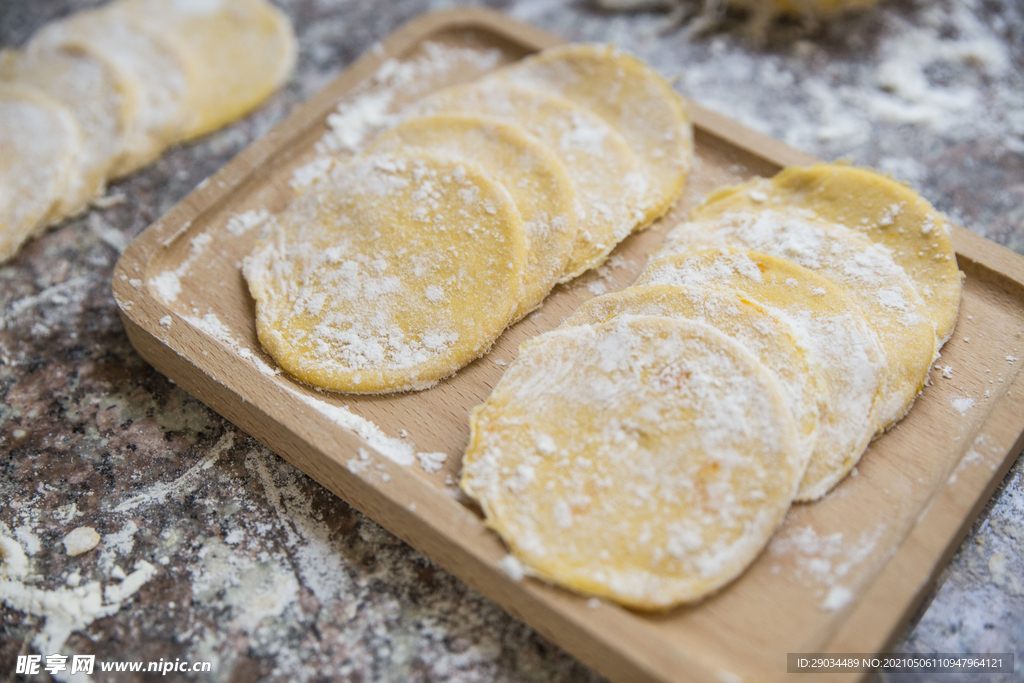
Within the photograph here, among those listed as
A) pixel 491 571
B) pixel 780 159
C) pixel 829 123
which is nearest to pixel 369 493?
pixel 491 571

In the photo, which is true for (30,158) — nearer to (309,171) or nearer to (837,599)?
(309,171)

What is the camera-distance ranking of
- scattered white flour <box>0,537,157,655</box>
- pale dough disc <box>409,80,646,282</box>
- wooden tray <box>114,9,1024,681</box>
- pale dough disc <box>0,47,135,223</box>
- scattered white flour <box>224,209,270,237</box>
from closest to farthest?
wooden tray <box>114,9,1024,681</box> < scattered white flour <box>0,537,157,655</box> < pale dough disc <box>409,80,646,282</box> < scattered white flour <box>224,209,270,237</box> < pale dough disc <box>0,47,135,223</box>

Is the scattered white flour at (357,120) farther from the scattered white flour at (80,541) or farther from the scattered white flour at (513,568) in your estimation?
the scattered white flour at (513,568)

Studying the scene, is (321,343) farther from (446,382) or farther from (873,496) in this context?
(873,496)

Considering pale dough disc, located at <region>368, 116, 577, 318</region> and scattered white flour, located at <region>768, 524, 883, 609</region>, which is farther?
pale dough disc, located at <region>368, 116, 577, 318</region>

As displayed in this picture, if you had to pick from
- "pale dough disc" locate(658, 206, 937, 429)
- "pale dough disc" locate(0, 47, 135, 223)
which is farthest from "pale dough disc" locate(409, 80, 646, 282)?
"pale dough disc" locate(0, 47, 135, 223)

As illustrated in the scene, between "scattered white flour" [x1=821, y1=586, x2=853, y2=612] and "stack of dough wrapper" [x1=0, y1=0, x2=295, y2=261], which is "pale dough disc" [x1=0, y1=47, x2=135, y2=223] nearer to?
"stack of dough wrapper" [x1=0, y1=0, x2=295, y2=261]
